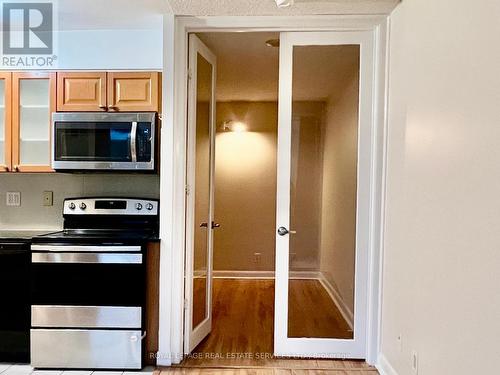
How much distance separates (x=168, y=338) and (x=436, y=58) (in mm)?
2421

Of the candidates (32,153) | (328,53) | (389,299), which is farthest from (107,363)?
(328,53)

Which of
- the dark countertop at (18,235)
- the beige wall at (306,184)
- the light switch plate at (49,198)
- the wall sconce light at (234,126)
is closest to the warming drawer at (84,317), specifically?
the dark countertop at (18,235)

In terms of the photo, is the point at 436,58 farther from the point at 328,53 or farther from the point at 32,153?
the point at 32,153

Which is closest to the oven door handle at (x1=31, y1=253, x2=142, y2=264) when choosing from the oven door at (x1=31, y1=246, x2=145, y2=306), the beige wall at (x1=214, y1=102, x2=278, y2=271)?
the oven door at (x1=31, y1=246, x2=145, y2=306)

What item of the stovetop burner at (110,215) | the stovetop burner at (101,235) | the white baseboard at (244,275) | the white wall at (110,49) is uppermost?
the white wall at (110,49)

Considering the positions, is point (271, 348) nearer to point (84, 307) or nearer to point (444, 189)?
point (84, 307)

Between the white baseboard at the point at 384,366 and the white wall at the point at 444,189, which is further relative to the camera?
the white baseboard at the point at 384,366

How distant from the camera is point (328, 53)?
2.62 m

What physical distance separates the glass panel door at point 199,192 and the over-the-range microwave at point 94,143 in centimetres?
33

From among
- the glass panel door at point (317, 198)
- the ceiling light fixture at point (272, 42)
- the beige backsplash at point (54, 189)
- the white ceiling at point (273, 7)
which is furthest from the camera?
the beige backsplash at point (54, 189)

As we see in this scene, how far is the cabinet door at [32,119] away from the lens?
2.77 metres

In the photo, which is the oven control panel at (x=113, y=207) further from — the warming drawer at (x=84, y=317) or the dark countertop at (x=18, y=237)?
the warming drawer at (x=84, y=317)

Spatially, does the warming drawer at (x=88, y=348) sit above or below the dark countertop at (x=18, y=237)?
below

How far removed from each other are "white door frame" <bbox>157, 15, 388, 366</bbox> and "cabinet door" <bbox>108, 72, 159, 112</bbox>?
9.5 inches
